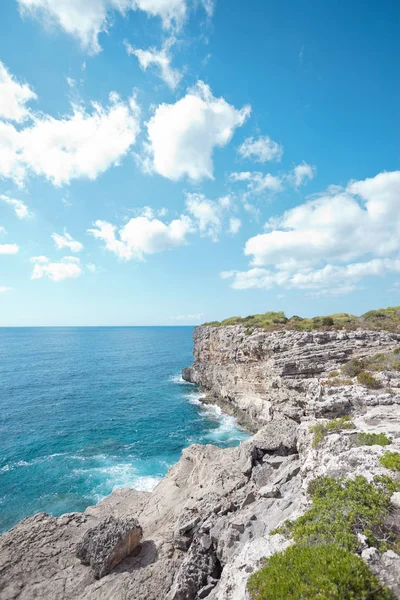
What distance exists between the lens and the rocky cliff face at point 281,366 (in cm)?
3484

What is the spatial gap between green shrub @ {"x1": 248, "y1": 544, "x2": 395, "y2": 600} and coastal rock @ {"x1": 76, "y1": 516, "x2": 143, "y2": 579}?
10815 millimetres

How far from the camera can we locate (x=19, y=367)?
8594 centimetres

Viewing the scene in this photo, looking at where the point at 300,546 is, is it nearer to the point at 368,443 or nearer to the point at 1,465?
the point at 368,443

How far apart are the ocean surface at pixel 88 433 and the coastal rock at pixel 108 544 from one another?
12.6 m

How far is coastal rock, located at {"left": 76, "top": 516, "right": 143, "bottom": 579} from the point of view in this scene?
1507 centimetres

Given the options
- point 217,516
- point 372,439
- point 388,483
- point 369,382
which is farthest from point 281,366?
point 388,483

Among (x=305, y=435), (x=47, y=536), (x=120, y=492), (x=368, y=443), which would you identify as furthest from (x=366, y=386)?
(x=47, y=536)

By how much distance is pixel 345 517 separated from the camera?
30.5ft

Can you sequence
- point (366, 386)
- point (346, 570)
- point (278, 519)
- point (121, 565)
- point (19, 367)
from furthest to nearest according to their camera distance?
1. point (19, 367)
2. point (366, 386)
3. point (121, 565)
4. point (278, 519)
5. point (346, 570)

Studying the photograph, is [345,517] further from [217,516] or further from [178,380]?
[178,380]

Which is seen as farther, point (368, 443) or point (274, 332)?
point (274, 332)

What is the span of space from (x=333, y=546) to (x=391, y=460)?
5.27m

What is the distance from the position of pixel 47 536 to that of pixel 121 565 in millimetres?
6771

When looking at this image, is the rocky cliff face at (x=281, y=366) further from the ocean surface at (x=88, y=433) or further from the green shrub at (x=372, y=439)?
the green shrub at (x=372, y=439)
